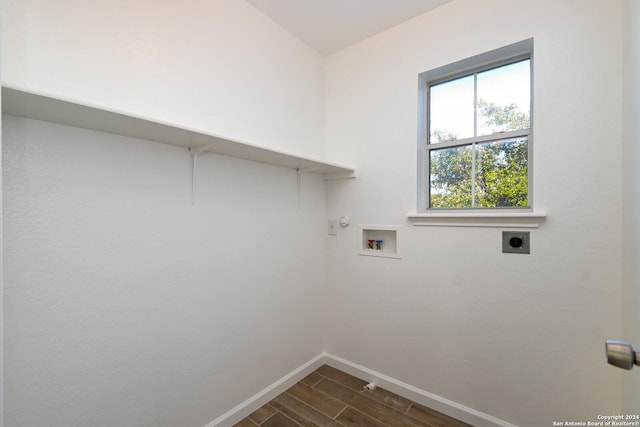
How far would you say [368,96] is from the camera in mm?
2289

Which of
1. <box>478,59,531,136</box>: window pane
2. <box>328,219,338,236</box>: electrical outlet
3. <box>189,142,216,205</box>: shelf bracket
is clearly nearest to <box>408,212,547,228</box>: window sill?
<box>478,59,531,136</box>: window pane

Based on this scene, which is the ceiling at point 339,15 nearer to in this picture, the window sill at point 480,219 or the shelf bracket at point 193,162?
the shelf bracket at point 193,162

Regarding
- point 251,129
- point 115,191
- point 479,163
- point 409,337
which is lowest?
point 409,337

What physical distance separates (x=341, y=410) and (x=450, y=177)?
5.86ft

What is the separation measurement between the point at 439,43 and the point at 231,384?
2664 mm

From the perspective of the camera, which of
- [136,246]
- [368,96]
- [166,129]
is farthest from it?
[368,96]

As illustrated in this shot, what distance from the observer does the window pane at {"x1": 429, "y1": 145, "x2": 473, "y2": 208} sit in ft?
6.41

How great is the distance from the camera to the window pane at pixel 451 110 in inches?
77.4

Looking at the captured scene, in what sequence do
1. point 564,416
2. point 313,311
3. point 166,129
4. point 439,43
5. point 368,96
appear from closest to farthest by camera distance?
point 166,129
point 564,416
point 439,43
point 368,96
point 313,311

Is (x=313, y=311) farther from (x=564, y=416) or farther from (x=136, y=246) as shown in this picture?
(x=564, y=416)

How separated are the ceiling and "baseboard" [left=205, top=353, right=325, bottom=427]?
2687 mm

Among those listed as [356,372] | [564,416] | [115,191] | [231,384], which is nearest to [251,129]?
[115,191]

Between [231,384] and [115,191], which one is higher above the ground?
[115,191]

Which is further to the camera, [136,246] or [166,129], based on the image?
[136,246]
